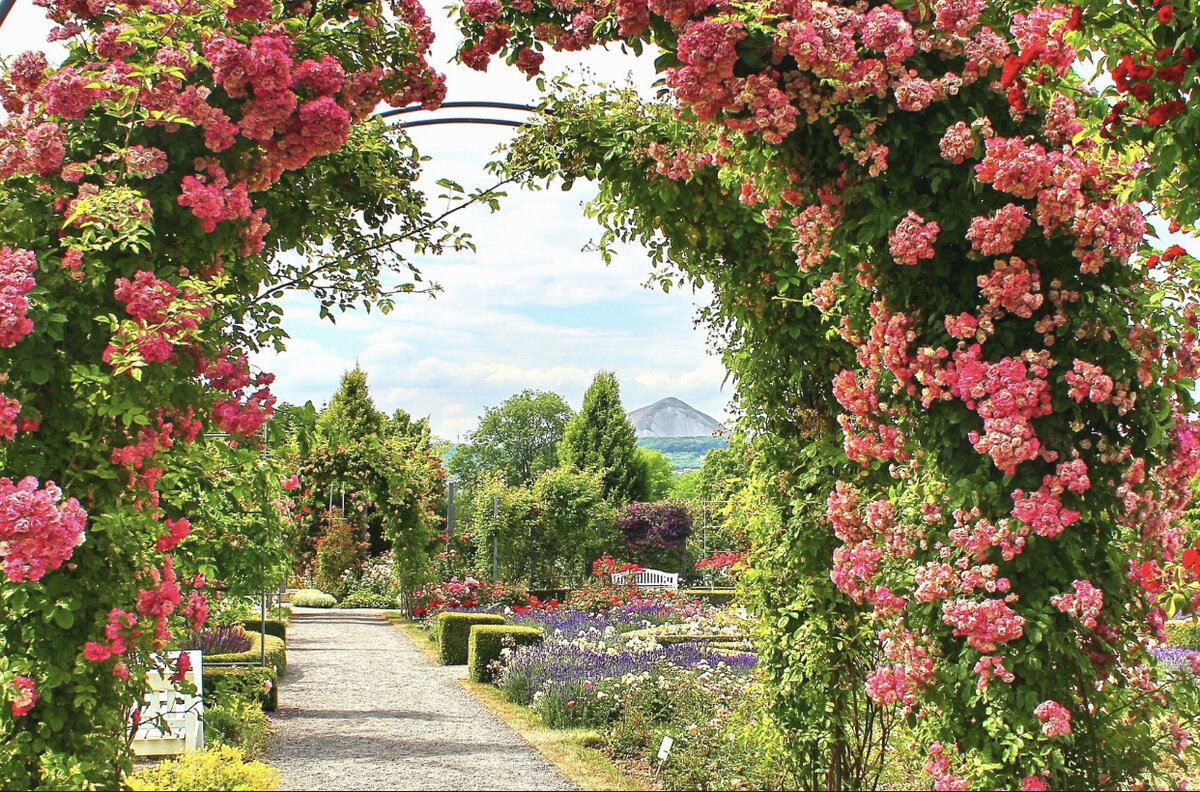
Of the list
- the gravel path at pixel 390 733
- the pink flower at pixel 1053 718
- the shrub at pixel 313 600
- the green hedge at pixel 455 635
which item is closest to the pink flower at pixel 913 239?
the pink flower at pixel 1053 718

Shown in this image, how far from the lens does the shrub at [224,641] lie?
9.80 m

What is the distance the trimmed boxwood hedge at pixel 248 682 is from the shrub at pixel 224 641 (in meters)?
1.15

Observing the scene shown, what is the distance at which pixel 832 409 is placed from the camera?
16.1ft

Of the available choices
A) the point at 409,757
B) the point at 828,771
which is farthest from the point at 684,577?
the point at 828,771

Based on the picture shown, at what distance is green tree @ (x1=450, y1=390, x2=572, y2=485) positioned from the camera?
52.1 metres

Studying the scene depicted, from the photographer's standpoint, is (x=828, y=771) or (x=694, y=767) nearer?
(x=828, y=771)

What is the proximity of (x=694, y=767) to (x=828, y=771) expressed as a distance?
1.35 metres

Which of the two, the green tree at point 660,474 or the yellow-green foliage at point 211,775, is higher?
the green tree at point 660,474

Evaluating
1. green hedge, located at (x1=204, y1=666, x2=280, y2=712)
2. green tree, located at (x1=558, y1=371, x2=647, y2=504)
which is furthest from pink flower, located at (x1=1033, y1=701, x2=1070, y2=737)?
green tree, located at (x1=558, y1=371, x2=647, y2=504)

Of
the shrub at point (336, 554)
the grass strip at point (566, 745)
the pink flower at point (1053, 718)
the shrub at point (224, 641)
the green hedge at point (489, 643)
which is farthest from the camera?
the shrub at point (336, 554)

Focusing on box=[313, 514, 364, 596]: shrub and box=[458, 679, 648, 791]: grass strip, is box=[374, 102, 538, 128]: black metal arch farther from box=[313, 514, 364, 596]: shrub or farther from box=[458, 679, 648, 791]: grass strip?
box=[313, 514, 364, 596]: shrub

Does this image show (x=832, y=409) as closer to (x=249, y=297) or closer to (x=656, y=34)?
(x=656, y=34)

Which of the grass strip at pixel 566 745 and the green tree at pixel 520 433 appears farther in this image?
the green tree at pixel 520 433

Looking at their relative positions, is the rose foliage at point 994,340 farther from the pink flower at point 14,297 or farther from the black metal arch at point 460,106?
the pink flower at point 14,297
